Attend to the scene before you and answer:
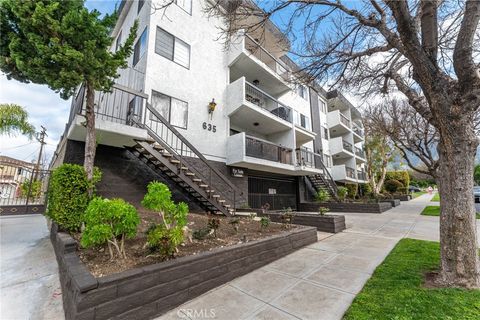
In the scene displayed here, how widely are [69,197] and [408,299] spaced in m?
6.63

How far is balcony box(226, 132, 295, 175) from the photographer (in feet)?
34.4

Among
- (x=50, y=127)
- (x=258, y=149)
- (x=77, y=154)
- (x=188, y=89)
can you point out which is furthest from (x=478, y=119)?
(x=50, y=127)

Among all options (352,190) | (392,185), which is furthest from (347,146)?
(392,185)

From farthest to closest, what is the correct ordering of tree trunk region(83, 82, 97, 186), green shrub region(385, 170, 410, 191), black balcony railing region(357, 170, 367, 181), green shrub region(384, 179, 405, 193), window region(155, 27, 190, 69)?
1. green shrub region(385, 170, 410, 191)
2. green shrub region(384, 179, 405, 193)
3. black balcony railing region(357, 170, 367, 181)
4. window region(155, 27, 190, 69)
5. tree trunk region(83, 82, 97, 186)

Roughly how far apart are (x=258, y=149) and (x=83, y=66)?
841 cm

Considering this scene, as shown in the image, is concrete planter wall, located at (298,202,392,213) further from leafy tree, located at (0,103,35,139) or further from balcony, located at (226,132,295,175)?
leafy tree, located at (0,103,35,139)

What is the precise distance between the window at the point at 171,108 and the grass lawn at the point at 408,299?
8.61 meters

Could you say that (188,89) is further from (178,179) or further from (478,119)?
(478,119)

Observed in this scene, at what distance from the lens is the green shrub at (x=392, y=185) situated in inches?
1117

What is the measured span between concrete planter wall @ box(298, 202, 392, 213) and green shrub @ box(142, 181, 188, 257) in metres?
13.5

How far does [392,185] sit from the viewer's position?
28547mm

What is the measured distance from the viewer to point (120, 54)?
16.5 feet

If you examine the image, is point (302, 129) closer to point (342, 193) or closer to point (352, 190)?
point (342, 193)

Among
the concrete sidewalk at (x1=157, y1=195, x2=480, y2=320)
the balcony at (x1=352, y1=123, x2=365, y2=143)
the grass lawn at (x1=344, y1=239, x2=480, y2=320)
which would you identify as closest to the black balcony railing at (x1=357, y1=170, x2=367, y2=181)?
the balcony at (x1=352, y1=123, x2=365, y2=143)
